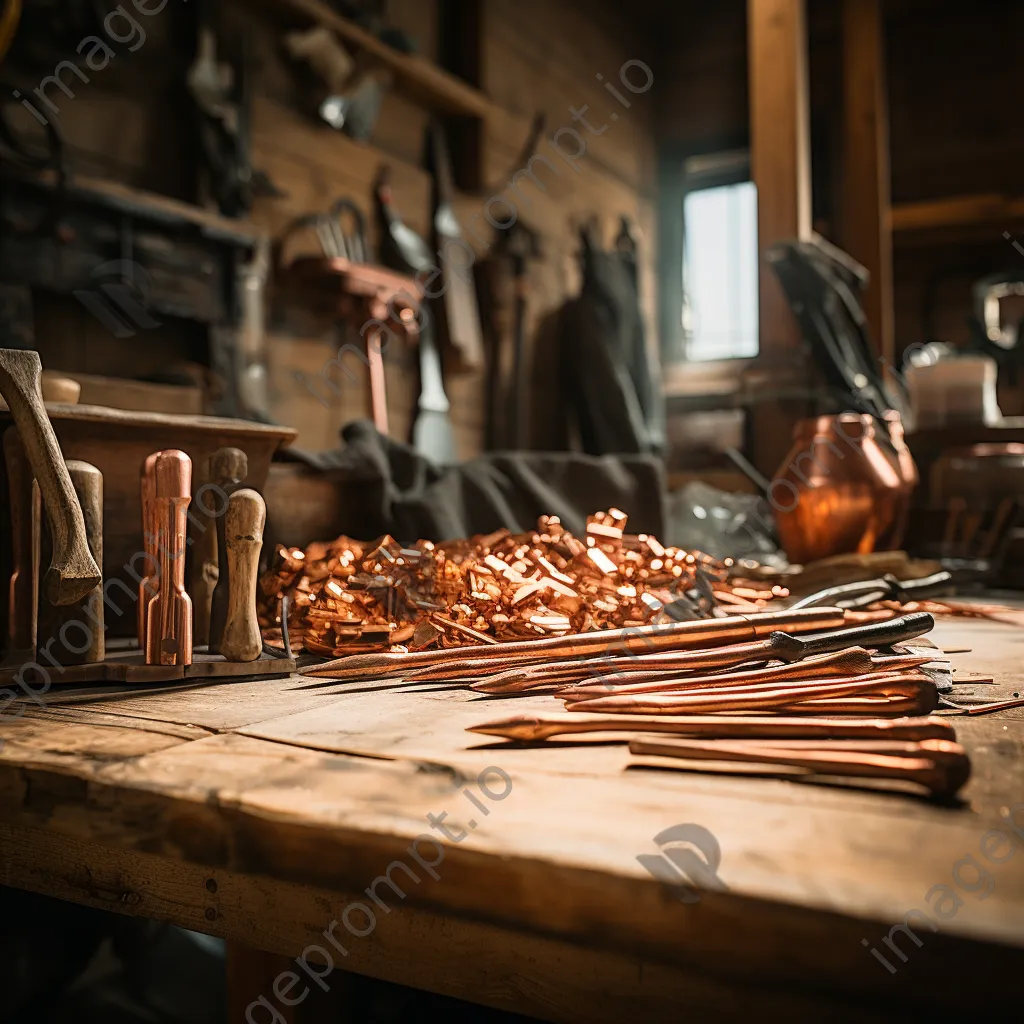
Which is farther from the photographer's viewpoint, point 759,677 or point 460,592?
point 460,592

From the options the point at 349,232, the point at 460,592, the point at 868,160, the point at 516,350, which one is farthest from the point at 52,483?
the point at 516,350

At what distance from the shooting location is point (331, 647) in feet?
4.55

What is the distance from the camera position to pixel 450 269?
4758 millimetres

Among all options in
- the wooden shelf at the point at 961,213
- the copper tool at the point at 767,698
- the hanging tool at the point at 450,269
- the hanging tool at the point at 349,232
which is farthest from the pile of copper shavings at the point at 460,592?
the wooden shelf at the point at 961,213

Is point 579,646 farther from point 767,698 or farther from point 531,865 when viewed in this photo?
point 531,865

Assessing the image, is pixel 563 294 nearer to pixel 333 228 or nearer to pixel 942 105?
pixel 333 228

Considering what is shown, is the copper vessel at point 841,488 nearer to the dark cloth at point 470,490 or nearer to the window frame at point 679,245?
the dark cloth at point 470,490

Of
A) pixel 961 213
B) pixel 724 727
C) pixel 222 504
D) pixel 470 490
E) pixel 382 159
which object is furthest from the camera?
pixel 961 213

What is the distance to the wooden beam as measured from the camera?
14.0 feet

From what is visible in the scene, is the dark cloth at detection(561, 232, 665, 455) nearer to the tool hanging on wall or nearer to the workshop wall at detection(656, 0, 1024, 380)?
the tool hanging on wall

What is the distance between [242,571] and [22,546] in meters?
0.29

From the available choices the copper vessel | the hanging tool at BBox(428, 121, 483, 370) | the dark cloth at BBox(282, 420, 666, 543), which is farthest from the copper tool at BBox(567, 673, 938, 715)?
the hanging tool at BBox(428, 121, 483, 370)

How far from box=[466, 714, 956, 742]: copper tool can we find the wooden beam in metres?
3.76

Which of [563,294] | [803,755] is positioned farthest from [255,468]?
[563,294]
